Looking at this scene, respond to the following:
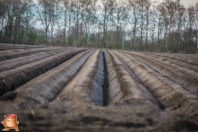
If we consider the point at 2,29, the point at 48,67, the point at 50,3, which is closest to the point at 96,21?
the point at 50,3

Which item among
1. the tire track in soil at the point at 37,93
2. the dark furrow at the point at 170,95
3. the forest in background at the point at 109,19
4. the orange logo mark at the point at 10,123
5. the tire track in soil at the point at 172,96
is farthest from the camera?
the forest in background at the point at 109,19

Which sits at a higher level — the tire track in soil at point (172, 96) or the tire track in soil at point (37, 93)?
Answer: the tire track in soil at point (37, 93)

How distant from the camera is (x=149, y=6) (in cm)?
3712

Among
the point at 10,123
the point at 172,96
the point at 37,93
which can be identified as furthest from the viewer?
the point at 172,96

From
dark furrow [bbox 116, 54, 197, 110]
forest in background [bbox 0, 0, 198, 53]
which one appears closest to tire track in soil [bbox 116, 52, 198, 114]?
dark furrow [bbox 116, 54, 197, 110]

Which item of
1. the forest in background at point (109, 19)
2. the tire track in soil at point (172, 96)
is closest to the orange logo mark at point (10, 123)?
the tire track in soil at point (172, 96)

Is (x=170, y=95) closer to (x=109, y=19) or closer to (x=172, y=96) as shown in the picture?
(x=172, y=96)

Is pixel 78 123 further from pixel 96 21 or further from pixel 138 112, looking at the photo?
pixel 96 21

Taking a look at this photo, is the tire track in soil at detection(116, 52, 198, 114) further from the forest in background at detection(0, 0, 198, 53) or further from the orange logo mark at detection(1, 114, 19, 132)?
the forest in background at detection(0, 0, 198, 53)

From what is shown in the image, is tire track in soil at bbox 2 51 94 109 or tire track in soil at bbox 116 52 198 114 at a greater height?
tire track in soil at bbox 2 51 94 109

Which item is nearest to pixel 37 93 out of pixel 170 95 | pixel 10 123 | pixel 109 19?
pixel 10 123

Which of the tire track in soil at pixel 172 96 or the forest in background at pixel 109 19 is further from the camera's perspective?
the forest in background at pixel 109 19

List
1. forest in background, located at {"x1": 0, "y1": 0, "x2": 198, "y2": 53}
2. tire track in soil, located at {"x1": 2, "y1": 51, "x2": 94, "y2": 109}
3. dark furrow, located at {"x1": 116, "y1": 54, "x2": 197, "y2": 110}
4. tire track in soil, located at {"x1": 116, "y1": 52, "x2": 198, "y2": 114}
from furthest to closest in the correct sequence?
forest in background, located at {"x1": 0, "y1": 0, "x2": 198, "y2": 53} → dark furrow, located at {"x1": 116, "y1": 54, "x2": 197, "y2": 110} → tire track in soil, located at {"x1": 116, "y1": 52, "x2": 198, "y2": 114} → tire track in soil, located at {"x1": 2, "y1": 51, "x2": 94, "y2": 109}

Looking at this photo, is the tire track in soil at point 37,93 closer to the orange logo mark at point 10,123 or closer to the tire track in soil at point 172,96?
the orange logo mark at point 10,123
